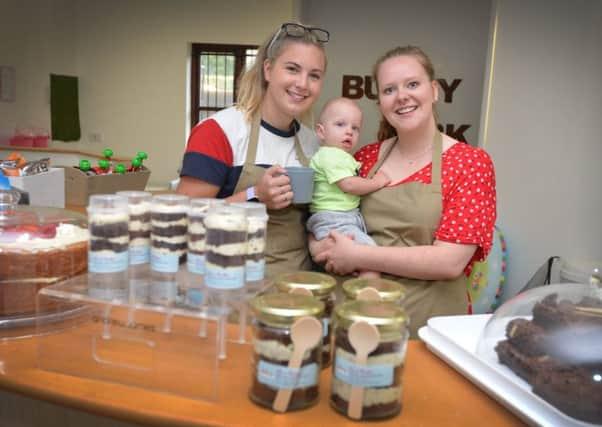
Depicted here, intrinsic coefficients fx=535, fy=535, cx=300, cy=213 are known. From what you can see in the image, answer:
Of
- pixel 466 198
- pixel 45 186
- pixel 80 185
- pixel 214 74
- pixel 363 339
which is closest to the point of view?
pixel 363 339

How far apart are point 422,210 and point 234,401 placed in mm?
926

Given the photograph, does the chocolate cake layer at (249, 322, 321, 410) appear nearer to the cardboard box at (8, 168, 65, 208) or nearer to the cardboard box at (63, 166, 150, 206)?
the cardboard box at (8, 168, 65, 208)

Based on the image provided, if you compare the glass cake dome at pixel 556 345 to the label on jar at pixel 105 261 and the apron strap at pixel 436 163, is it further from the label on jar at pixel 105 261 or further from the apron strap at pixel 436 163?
the label on jar at pixel 105 261

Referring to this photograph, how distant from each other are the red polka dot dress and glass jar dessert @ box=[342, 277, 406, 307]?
539 millimetres

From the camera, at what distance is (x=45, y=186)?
248 cm

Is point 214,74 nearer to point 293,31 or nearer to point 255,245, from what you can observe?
point 293,31

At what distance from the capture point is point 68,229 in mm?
1418

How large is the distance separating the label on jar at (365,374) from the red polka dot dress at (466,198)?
784 mm

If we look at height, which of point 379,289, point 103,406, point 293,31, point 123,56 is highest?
point 123,56

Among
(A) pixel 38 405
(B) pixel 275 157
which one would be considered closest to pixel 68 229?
(A) pixel 38 405

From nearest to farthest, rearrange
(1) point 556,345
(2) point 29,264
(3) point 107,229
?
(1) point 556,345
(3) point 107,229
(2) point 29,264

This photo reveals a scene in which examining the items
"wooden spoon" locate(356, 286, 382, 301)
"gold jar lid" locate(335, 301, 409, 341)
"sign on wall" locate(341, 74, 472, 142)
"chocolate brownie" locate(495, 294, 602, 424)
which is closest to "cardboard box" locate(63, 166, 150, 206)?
"wooden spoon" locate(356, 286, 382, 301)

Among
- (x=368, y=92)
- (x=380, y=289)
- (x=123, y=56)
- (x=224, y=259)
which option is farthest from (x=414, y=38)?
(x=224, y=259)

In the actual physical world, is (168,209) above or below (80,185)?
above
